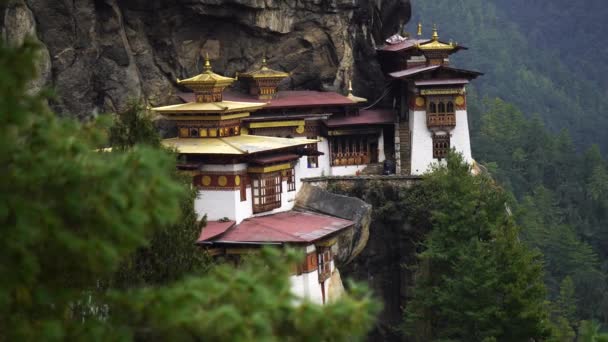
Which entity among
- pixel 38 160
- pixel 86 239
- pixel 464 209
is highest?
pixel 38 160

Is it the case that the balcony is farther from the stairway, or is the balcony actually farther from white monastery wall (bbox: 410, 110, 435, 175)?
the stairway

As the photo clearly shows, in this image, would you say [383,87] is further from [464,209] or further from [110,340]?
[110,340]

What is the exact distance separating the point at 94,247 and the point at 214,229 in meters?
20.8

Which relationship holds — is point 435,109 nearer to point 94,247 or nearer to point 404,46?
point 404,46

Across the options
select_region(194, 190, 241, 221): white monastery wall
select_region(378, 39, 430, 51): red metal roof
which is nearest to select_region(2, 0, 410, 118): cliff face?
select_region(378, 39, 430, 51): red metal roof

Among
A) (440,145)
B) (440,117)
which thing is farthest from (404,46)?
(440,145)

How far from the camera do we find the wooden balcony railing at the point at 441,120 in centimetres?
4141

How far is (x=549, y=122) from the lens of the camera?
128 metres

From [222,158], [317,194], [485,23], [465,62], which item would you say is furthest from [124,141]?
[485,23]

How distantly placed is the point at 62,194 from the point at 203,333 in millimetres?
1658

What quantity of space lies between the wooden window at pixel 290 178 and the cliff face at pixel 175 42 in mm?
6705

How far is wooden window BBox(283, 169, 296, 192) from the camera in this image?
113ft

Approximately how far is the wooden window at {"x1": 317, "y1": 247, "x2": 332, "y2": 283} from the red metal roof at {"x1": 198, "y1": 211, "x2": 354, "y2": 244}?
0.56 metres

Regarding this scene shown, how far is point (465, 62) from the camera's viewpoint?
445 feet
